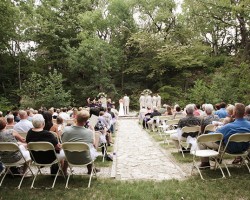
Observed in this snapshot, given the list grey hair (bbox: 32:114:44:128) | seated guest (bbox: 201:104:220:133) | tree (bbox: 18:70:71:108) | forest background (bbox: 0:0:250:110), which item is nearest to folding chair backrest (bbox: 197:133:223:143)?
seated guest (bbox: 201:104:220:133)

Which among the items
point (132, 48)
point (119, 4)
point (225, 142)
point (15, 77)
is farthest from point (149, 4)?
point (225, 142)

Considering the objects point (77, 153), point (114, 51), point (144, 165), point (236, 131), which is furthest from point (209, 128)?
point (114, 51)

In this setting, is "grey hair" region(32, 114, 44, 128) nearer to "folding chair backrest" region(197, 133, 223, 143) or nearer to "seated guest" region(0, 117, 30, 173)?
"seated guest" region(0, 117, 30, 173)

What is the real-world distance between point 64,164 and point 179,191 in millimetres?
2448

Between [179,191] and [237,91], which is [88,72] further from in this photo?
[179,191]

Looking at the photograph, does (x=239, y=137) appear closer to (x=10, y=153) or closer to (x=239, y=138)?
(x=239, y=138)

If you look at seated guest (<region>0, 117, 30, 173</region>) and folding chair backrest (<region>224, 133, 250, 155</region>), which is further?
seated guest (<region>0, 117, 30, 173</region>)

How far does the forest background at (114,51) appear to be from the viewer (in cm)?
3093

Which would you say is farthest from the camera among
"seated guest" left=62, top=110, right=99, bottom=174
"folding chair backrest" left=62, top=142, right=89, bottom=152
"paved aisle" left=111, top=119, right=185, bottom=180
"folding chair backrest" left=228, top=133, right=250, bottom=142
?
"paved aisle" left=111, top=119, right=185, bottom=180

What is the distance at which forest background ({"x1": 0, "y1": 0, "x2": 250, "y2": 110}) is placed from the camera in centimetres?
3093

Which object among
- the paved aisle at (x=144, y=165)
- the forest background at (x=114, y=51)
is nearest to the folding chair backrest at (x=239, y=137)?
the paved aisle at (x=144, y=165)

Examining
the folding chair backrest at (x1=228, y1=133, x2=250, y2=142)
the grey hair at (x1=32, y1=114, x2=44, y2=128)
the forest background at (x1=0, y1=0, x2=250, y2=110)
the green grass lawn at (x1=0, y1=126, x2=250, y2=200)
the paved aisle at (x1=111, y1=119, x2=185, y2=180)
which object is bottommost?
the paved aisle at (x1=111, y1=119, x2=185, y2=180)

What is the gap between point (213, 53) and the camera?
131 feet

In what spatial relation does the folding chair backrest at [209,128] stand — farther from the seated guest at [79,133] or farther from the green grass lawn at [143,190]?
the seated guest at [79,133]
